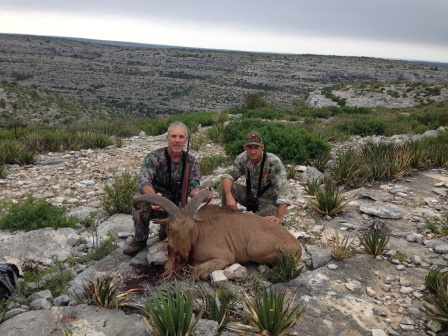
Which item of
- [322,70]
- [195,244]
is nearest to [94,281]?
[195,244]

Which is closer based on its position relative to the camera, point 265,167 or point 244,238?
point 244,238

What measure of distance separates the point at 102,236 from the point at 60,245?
0.65 meters

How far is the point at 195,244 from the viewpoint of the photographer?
16.2ft

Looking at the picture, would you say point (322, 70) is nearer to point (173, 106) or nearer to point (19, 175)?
point (173, 106)

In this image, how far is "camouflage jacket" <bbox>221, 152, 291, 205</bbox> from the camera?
6.18m

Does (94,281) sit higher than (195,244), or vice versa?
(195,244)

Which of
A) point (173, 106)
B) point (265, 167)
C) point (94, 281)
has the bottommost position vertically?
point (173, 106)

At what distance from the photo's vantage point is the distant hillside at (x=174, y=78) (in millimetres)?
61013


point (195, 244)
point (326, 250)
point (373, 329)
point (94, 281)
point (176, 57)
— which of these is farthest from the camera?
point (176, 57)

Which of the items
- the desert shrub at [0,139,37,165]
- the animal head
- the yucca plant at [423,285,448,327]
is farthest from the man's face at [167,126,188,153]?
the desert shrub at [0,139,37,165]

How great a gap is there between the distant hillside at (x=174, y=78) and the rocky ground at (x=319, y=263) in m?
41.6

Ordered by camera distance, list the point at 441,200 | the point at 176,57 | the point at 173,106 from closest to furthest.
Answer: the point at 441,200, the point at 173,106, the point at 176,57

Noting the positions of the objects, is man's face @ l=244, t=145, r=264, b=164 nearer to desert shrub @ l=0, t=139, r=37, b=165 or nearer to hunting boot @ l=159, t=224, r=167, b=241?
hunting boot @ l=159, t=224, r=167, b=241

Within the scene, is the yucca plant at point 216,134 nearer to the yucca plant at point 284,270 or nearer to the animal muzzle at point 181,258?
the yucca plant at point 284,270
